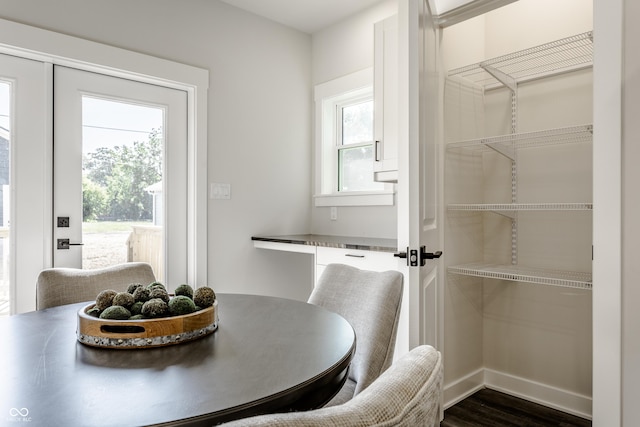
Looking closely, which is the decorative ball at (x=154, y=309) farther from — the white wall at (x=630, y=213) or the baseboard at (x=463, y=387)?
the baseboard at (x=463, y=387)

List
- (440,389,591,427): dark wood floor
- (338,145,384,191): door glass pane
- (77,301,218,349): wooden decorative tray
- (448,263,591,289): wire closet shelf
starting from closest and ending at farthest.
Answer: (77,301,218,349): wooden decorative tray, (448,263,591,289): wire closet shelf, (440,389,591,427): dark wood floor, (338,145,384,191): door glass pane

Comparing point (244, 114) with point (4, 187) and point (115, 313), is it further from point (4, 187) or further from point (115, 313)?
point (115, 313)

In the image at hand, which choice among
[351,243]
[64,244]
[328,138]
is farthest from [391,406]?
[328,138]

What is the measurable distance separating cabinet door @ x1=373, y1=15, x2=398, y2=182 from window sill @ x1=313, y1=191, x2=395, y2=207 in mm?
433

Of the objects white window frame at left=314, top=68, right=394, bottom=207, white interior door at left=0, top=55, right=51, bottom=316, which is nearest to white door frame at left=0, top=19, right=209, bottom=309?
white interior door at left=0, top=55, right=51, bottom=316

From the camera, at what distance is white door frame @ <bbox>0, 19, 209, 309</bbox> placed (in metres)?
2.30

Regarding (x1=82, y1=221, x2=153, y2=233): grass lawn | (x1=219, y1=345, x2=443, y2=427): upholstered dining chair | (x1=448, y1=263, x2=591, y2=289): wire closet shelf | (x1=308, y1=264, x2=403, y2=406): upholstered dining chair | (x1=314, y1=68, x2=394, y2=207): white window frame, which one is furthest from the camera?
(x1=314, y1=68, x2=394, y2=207): white window frame

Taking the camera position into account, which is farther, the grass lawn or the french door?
the grass lawn

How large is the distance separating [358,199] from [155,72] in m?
1.65

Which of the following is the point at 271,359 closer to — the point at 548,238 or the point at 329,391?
the point at 329,391

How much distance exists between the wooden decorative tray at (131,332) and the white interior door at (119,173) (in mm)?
1725

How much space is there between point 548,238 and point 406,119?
1.32 meters

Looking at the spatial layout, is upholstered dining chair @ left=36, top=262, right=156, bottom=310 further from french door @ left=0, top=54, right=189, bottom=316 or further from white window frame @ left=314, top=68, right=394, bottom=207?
white window frame @ left=314, top=68, right=394, bottom=207

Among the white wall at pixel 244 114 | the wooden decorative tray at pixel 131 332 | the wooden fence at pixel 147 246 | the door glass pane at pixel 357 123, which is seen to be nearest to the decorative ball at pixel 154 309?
the wooden decorative tray at pixel 131 332
